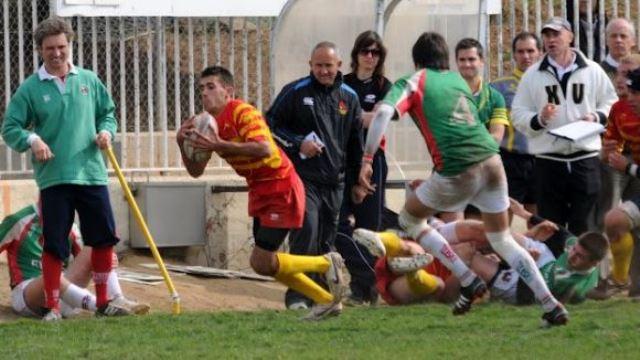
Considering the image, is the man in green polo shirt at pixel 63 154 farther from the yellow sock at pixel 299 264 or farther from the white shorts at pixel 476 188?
the white shorts at pixel 476 188

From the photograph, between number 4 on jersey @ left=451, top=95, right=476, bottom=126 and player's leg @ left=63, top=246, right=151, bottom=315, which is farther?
player's leg @ left=63, top=246, right=151, bottom=315

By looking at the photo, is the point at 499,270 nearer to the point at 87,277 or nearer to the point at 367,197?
the point at 367,197

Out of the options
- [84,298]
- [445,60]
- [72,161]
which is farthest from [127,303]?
[445,60]

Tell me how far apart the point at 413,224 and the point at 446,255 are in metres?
0.30

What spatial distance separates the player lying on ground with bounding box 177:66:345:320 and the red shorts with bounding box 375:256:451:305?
1704 millimetres

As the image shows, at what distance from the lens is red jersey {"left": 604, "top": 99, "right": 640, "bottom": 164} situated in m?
13.3

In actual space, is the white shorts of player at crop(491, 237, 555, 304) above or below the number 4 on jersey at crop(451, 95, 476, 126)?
below

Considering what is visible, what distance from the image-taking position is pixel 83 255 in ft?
44.2

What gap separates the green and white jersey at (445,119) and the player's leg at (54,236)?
9.31ft

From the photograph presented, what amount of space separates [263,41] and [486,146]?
6013mm

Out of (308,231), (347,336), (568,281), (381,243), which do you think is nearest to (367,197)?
(308,231)

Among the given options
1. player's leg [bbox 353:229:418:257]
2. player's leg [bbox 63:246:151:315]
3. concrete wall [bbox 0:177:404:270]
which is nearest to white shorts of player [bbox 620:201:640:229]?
player's leg [bbox 353:229:418:257]

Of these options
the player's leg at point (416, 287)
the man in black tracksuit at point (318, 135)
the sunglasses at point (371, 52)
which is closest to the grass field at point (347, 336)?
the player's leg at point (416, 287)

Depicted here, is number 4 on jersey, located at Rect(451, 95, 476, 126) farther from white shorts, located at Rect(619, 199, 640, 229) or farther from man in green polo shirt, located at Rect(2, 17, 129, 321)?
man in green polo shirt, located at Rect(2, 17, 129, 321)
